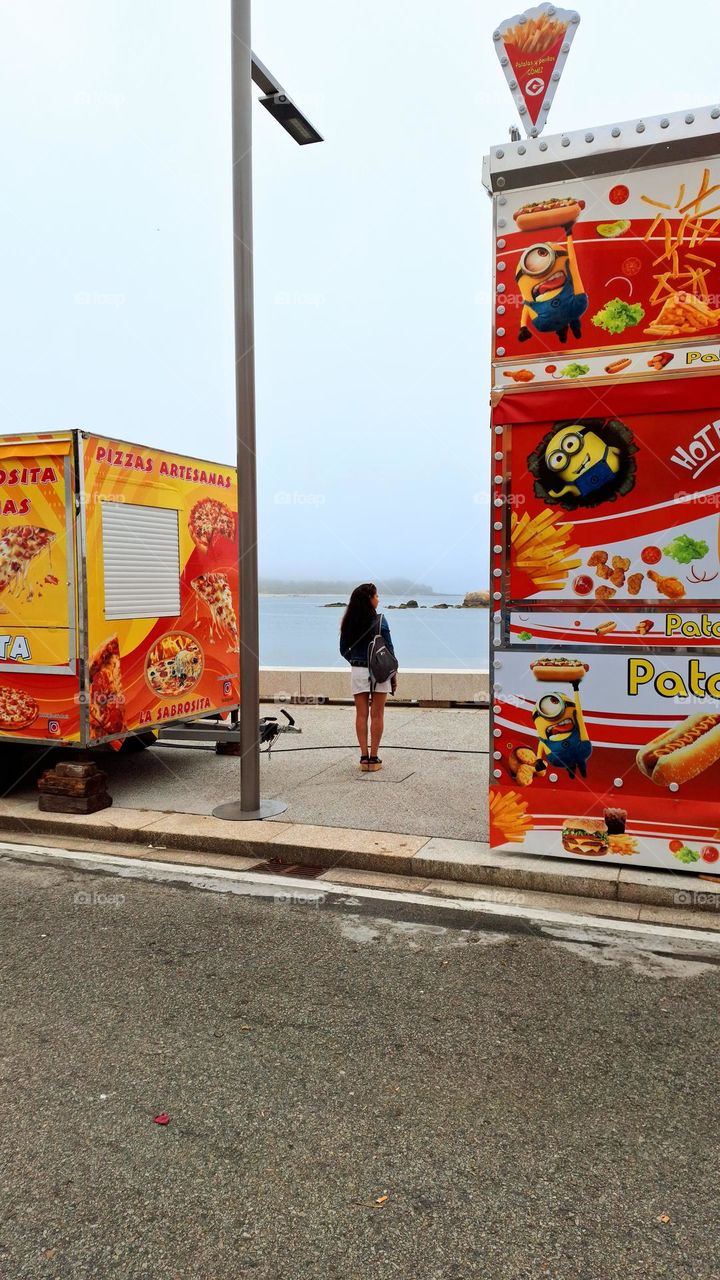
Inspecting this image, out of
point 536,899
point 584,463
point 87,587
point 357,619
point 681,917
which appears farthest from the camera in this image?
point 357,619

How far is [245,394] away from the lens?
6.98 metres

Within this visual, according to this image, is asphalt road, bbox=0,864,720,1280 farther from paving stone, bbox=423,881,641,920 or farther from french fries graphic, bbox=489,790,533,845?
french fries graphic, bbox=489,790,533,845

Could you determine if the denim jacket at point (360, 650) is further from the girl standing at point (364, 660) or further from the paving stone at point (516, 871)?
the paving stone at point (516, 871)

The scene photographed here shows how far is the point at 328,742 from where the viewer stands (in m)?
10.2

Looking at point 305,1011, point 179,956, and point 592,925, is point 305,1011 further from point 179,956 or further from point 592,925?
point 592,925

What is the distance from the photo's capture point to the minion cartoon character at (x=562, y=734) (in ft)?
19.1

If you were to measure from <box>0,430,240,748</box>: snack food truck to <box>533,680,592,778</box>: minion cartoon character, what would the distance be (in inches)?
148

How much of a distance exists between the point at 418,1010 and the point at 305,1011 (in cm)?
50

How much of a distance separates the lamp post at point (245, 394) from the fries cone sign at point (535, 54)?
2.10 metres

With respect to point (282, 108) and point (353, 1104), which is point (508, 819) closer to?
point (353, 1104)

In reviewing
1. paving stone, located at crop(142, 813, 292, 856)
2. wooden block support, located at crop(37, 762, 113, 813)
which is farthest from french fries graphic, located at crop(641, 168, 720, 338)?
wooden block support, located at crop(37, 762, 113, 813)

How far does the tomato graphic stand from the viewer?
5605 millimetres

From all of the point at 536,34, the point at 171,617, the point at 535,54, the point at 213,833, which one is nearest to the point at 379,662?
the point at 171,617

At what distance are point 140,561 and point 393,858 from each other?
374cm
